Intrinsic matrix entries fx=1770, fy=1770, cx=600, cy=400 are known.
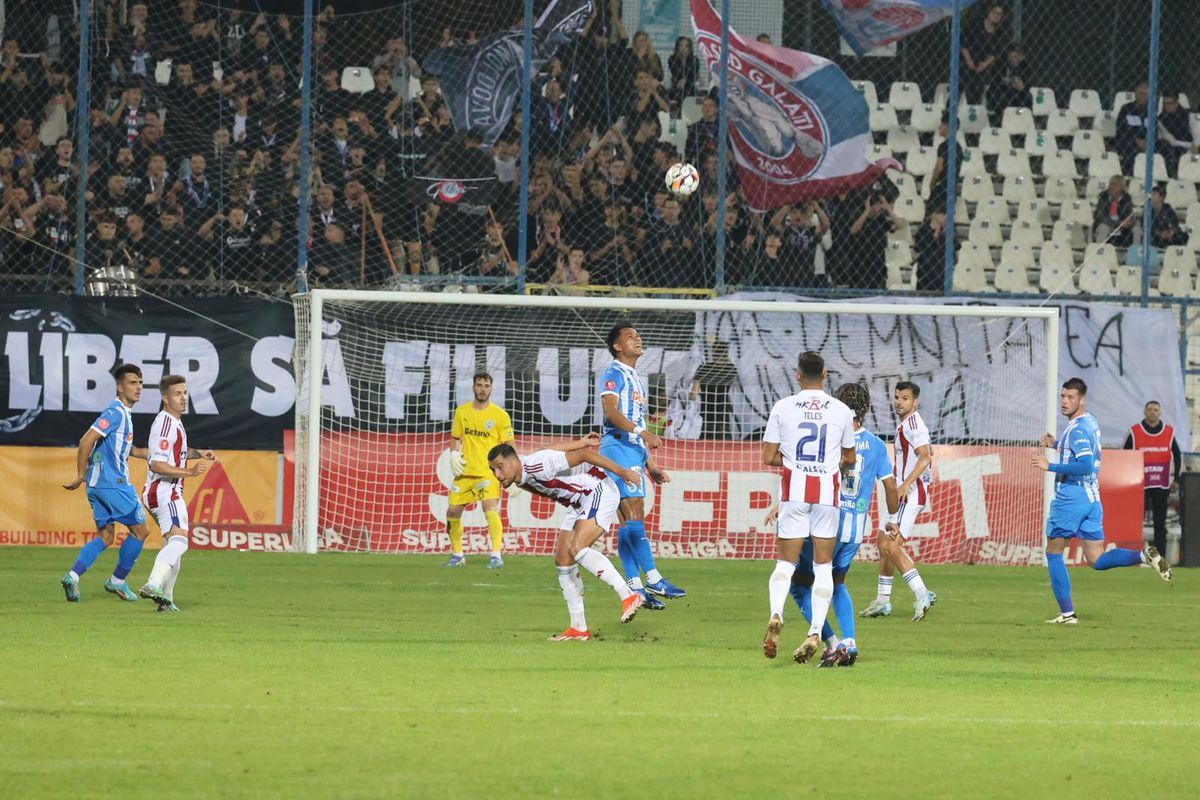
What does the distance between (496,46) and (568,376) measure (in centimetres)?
477

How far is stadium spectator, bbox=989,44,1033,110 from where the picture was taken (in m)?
28.0

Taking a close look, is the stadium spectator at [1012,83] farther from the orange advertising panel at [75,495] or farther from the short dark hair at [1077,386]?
the short dark hair at [1077,386]

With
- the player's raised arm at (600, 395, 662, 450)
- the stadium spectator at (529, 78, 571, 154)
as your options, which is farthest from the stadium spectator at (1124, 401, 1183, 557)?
the player's raised arm at (600, 395, 662, 450)

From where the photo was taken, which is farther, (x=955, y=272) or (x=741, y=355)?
(x=955, y=272)

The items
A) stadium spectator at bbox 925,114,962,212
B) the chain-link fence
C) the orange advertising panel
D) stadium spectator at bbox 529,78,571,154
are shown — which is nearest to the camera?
the orange advertising panel

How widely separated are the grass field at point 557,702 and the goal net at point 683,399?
6.20 meters

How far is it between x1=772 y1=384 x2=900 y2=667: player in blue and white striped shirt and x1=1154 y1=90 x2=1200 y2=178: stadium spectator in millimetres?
16471

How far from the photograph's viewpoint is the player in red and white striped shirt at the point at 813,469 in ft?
37.6

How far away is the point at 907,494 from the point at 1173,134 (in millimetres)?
13873

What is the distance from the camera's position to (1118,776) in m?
7.88

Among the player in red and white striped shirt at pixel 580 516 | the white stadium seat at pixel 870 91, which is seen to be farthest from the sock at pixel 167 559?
the white stadium seat at pixel 870 91

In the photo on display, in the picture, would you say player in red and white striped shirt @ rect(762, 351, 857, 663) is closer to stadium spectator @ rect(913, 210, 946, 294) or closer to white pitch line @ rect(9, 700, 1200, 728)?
white pitch line @ rect(9, 700, 1200, 728)

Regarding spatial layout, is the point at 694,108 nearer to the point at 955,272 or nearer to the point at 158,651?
the point at 955,272

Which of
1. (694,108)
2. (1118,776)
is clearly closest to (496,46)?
(694,108)
